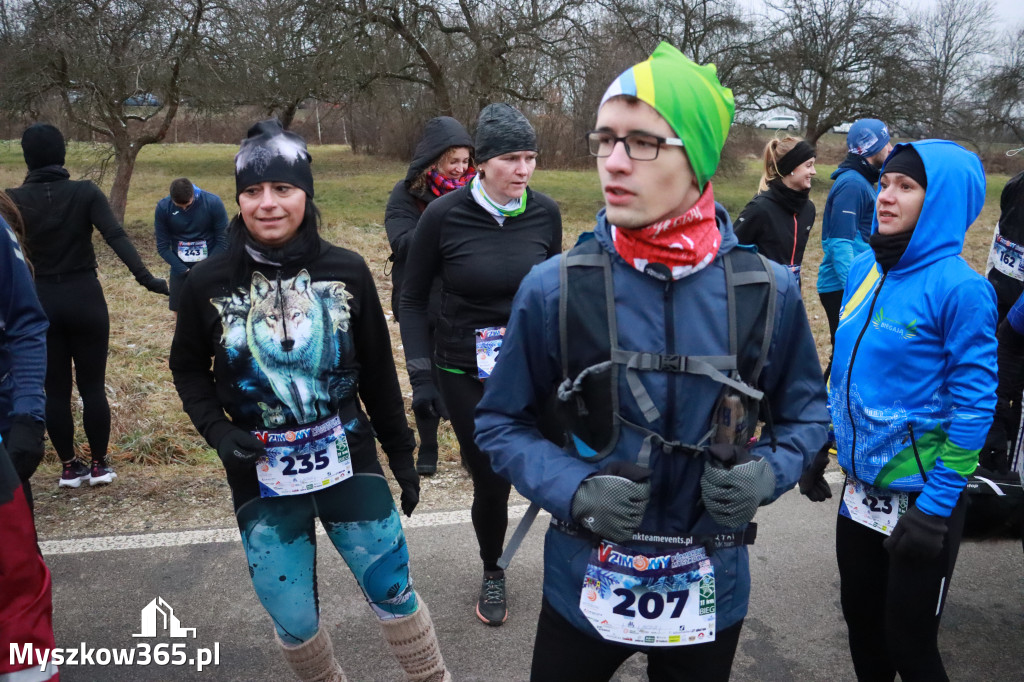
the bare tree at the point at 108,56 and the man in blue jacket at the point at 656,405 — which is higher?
the bare tree at the point at 108,56

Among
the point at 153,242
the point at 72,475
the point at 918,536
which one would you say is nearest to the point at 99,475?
the point at 72,475

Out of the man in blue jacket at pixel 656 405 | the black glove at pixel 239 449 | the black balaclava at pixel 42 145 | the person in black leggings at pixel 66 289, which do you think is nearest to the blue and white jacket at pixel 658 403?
the man in blue jacket at pixel 656 405

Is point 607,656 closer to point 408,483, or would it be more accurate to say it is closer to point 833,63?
point 408,483

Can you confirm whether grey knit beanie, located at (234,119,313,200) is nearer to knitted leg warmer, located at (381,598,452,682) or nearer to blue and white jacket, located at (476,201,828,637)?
blue and white jacket, located at (476,201,828,637)

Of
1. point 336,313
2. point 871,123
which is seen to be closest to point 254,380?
point 336,313

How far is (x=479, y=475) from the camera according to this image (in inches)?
138

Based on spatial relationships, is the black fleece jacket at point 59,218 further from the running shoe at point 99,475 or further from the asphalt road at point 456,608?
the asphalt road at point 456,608

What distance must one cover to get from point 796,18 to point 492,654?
26.8 m

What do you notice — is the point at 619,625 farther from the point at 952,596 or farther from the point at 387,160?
the point at 387,160

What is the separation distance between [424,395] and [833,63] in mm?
26184

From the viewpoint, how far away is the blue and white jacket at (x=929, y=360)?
239 centimetres

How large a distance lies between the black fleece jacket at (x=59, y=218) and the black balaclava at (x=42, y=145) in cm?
5

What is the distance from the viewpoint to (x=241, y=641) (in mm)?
3465

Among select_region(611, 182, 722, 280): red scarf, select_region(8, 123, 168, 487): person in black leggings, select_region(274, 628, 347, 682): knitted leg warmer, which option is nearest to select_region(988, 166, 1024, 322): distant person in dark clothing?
select_region(611, 182, 722, 280): red scarf
